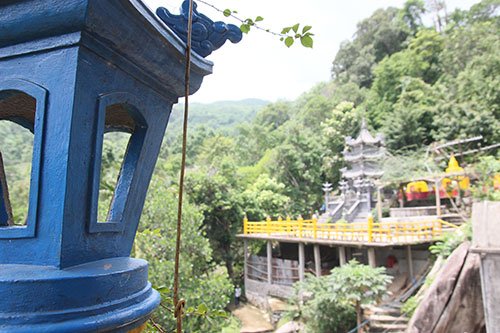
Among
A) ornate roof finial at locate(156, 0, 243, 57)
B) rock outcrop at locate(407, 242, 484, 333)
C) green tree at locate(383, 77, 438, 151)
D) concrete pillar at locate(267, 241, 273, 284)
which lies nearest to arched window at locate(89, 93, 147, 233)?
ornate roof finial at locate(156, 0, 243, 57)

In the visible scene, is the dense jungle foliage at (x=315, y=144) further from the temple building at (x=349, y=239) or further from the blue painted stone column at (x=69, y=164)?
the blue painted stone column at (x=69, y=164)

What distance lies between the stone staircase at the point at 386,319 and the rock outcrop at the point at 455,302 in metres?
1.65

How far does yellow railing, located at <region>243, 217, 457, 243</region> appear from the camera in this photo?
34.4 feet

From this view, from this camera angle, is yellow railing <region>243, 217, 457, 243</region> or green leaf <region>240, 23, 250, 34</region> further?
yellow railing <region>243, 217, 457, 243</region>

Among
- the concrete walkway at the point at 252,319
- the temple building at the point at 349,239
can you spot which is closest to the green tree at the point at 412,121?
the temple building at the point at 349,239

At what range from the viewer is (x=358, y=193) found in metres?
17.7

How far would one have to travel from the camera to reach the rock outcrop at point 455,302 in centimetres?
578

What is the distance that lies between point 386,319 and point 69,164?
9261mm

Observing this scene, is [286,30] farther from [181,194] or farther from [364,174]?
[364,174]

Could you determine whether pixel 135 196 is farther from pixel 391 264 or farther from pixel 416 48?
pixel 416 48

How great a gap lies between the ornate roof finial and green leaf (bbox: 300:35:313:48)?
0.26m

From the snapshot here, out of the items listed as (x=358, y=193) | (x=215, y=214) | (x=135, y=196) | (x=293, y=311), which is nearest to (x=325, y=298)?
(x=293, y=311)

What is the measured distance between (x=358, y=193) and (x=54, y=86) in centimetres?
1805

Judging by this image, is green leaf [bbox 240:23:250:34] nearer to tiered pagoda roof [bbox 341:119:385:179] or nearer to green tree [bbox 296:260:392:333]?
green tree [bbox 296:260:392:333]
